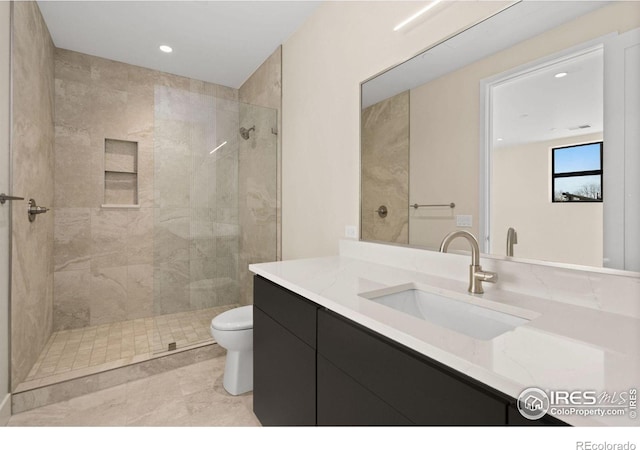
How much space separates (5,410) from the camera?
1571mm

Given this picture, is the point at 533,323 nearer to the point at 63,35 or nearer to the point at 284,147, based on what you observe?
the point at 284,147

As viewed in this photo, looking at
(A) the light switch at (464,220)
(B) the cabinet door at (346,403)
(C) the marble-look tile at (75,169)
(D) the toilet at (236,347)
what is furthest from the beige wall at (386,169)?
(C) the marble-look tile at (75,169)

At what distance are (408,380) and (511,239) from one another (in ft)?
2.26

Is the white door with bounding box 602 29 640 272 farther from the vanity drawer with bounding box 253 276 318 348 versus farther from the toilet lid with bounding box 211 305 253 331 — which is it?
the toilet lid with bounding box 211 305 253 331

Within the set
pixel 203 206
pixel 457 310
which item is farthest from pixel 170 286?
pixel 457 310

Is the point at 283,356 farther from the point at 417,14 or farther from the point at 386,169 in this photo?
the point at 417,14

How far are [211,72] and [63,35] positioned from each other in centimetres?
114

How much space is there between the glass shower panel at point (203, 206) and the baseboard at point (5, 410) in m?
0.74

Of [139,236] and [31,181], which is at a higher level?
[31,181]

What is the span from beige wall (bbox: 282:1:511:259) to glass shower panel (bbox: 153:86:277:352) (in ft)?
0.88

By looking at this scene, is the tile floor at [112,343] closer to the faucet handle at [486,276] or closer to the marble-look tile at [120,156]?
the marble-look tile at [120,156]

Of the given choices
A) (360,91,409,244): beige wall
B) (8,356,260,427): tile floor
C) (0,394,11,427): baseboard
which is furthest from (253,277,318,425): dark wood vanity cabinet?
(0,394,11,427): baseboard

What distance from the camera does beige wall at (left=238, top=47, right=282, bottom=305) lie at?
2.56 metres
